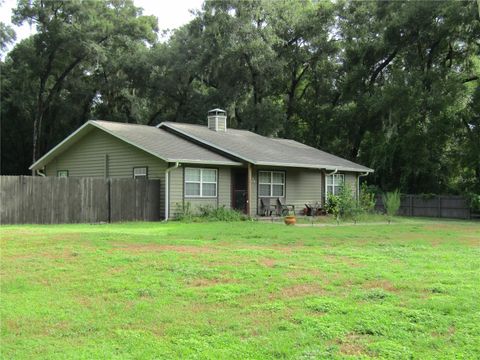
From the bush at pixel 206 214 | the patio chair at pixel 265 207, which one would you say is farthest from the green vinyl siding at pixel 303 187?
the bush at pixel 206 214

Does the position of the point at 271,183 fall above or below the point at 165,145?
below

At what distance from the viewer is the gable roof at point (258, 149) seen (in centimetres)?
2192

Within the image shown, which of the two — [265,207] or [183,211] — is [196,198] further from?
[265,207]

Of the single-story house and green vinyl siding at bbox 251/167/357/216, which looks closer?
the single-story house

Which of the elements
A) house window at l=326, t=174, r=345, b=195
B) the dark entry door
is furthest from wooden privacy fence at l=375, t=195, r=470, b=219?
the dark entry door

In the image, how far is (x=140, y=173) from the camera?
20.8m

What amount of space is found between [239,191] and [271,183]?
184 cm

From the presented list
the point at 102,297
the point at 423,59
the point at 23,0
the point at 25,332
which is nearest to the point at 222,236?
the point at 102,297

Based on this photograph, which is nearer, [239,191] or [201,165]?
[201,165]

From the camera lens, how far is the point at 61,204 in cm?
1730

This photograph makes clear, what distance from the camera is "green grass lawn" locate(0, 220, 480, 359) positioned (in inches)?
183

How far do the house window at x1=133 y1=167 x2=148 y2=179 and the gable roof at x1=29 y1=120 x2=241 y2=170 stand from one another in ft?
3.45

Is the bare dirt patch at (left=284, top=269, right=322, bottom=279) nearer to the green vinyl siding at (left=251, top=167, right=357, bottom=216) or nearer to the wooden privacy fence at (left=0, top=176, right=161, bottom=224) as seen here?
the wooden privacy fence at (left=0, top=176, right=161, bottom=224)

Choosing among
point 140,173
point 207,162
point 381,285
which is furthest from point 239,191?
point 381,285
